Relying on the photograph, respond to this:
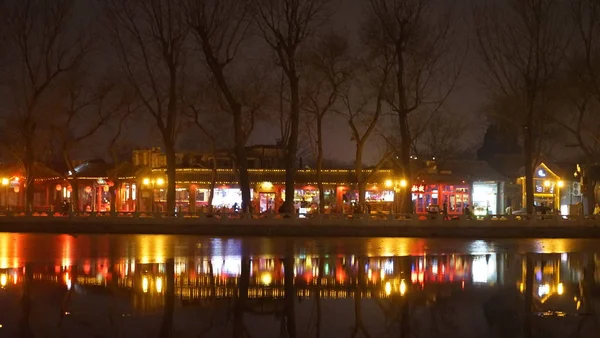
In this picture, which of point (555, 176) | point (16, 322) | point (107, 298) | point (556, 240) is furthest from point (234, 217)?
point (555, 176)

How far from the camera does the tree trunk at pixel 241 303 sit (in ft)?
38.5

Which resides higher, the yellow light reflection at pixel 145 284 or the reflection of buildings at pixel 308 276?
the yellow light reflection at pixel 145 284

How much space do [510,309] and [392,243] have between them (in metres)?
18.9

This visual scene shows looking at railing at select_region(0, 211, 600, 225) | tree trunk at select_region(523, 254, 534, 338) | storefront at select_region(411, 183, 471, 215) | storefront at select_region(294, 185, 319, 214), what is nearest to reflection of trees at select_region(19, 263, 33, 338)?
tree trunk at select_region(523, 254, 534, 338)

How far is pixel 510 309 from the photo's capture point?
1359cm

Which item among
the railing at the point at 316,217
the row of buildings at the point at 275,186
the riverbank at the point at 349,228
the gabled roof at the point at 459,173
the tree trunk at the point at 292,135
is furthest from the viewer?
the gabled roof at the point at 459,173

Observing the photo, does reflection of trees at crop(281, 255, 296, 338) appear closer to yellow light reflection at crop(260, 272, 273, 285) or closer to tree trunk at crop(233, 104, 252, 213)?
yellow light reflection at crop(260, 272, 273, 285)

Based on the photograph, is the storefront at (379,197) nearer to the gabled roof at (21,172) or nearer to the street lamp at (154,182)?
the street lamp at (154,182)

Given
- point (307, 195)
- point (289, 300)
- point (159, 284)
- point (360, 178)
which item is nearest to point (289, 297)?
point (289, 300)

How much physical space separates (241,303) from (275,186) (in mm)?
46853

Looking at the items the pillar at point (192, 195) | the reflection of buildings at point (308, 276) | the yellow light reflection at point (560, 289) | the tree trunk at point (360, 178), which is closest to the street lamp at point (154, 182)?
the pillar at point (192, 195)

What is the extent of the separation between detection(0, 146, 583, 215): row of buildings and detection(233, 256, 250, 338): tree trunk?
1558 inches

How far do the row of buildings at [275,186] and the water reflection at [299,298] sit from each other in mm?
37326

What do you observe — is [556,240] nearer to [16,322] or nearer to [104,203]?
[16,322]
